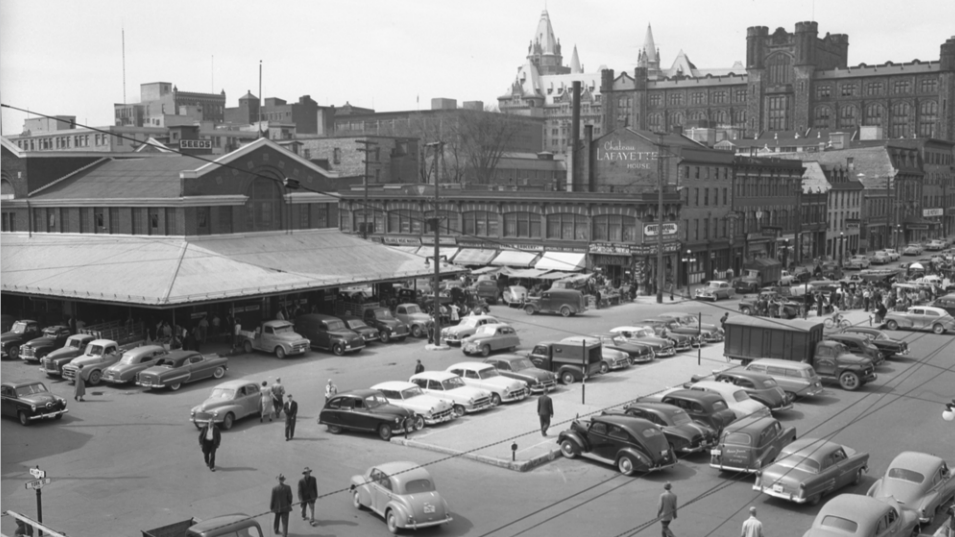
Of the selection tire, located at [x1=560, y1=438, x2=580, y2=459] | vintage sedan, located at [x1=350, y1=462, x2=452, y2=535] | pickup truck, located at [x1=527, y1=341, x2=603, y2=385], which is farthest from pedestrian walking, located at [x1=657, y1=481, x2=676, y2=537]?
pickup truck, located at [x1=527, y1=341, x2=603, y2=385]

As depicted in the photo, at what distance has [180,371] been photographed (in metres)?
33.4

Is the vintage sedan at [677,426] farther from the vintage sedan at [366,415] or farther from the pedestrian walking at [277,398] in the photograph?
the pedestrian walking at [277,398]

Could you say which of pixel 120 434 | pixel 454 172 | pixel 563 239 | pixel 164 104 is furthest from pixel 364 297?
pixel 164 104

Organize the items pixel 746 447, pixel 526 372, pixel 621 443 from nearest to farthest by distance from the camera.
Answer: pixel 746 447
pixel 621 443
pixel 526 372

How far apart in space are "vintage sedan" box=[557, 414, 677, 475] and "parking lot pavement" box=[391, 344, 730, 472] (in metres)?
0.81

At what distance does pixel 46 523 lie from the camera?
19.7m

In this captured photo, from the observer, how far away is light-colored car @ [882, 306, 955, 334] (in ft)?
154

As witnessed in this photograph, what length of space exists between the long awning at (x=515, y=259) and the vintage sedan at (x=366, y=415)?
40591 millimetres

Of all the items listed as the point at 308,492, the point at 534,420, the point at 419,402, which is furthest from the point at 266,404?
the point at 308,492

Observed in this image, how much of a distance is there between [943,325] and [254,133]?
96.4 metres

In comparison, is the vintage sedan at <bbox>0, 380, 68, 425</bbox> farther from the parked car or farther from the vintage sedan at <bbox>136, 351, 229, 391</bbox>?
the parked car

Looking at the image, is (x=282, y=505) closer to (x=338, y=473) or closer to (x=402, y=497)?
(x=402, y=497)

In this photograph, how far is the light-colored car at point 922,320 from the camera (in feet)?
154

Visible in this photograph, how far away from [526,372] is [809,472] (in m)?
13.4
